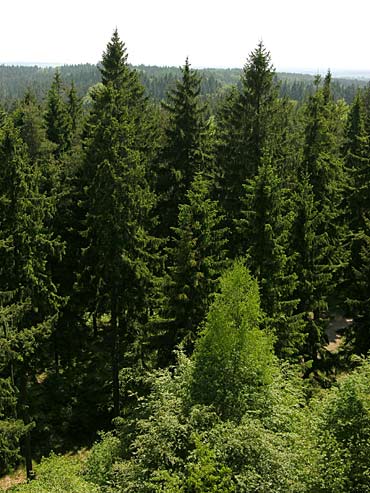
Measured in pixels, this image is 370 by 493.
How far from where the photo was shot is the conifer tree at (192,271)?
64.6 ft

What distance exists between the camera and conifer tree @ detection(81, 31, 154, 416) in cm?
2103

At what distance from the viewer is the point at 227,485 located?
11.6 meters

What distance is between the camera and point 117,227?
2119 centimetres

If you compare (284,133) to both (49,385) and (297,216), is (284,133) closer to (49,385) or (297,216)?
(297,216)

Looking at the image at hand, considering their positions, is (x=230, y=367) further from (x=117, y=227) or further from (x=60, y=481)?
(x=117, y=227)

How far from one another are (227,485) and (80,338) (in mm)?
17831

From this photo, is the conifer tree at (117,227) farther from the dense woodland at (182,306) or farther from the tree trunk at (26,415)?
the tree trunk at (26,415)

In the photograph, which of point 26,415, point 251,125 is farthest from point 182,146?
point 26,415

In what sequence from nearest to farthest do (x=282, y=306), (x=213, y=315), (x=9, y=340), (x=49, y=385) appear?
(x=213, y=315) → (x=9, y=340) → (x=282, y=306) → (x=49, y=385)

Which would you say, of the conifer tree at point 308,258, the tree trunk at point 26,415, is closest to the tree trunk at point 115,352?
the tree trunk at point 26,415

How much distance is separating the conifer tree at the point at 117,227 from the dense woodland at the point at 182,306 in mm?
94

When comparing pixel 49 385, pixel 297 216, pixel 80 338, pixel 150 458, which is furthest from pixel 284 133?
pixel 150 458

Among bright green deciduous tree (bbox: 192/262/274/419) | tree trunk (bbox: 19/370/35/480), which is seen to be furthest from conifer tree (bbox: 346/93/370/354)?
tree trunk (bbox: 19/370/35/480)

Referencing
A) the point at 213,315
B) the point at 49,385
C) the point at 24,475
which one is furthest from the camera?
the point at 49,385
